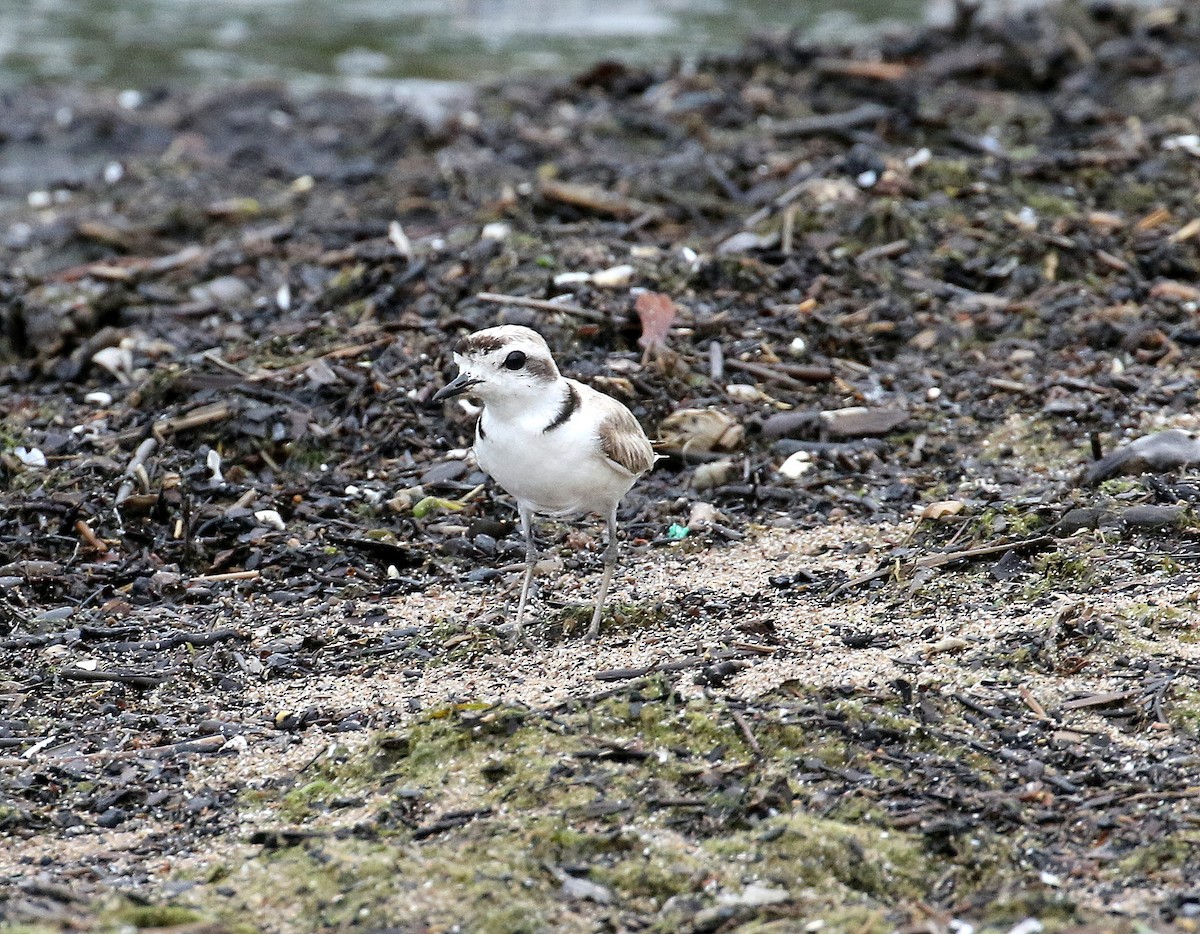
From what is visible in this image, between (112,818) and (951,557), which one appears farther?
(951,557)

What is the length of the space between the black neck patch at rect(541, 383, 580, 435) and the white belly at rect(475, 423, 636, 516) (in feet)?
0.09

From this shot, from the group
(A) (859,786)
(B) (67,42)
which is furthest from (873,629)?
(B) (67,42)

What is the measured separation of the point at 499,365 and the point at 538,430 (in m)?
0.27

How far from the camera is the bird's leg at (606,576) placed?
5.45 m

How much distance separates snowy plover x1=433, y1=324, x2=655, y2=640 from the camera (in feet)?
16.9

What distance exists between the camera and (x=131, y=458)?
6852 millimetres

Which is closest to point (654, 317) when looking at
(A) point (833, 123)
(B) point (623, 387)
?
(B) point (623, 387)

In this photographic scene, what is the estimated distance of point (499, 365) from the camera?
5125 mm

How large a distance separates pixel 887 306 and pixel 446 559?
120 inches

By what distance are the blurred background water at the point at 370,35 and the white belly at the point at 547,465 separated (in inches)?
442

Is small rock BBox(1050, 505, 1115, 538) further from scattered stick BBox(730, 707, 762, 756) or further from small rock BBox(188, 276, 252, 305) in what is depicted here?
small rock BBox(188, 276, 252, 305)

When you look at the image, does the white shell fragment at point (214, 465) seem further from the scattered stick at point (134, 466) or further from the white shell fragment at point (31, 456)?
the white shell fragment at point (31, 456)

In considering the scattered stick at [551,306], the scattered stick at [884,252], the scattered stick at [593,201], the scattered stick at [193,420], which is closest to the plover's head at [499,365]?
the scattered stick at [193,420]

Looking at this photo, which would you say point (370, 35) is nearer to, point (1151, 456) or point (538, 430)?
point (1151, 456)
